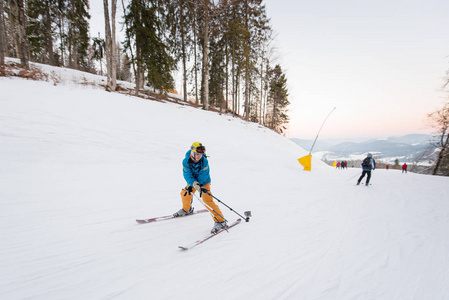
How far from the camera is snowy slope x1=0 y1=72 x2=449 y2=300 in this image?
2318 millimetres

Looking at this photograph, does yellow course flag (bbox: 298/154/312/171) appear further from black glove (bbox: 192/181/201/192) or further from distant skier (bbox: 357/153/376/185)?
black glove (bbox: 192/181/201/192)

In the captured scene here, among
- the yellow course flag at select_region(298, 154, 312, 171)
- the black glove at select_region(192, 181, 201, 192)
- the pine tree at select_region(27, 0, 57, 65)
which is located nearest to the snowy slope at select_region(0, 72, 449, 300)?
the black glove at select_region(192, 181, 201, 192)

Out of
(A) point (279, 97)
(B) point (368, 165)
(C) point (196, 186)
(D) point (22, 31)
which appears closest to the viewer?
(C) point (196, 186)

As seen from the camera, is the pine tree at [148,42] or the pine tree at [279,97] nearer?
the pine tree at [148,42]

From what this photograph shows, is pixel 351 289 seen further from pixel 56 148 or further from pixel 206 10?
pixel 206 10

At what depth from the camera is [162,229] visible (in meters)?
3.80

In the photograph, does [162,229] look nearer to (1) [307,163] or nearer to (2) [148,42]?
(1) [307,163]

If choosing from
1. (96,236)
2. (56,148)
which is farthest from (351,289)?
(56,148)

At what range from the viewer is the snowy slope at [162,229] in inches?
91.3

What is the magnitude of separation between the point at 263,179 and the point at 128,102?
31.4 ft

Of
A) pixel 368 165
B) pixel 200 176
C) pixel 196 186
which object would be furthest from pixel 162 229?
pixel 368 165

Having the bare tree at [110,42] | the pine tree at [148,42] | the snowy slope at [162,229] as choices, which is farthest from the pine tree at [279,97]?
the snowy slope at [162,229]

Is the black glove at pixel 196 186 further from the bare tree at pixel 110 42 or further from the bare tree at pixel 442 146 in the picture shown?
the bare tree at pixel 442 146

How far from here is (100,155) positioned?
6.95 m
